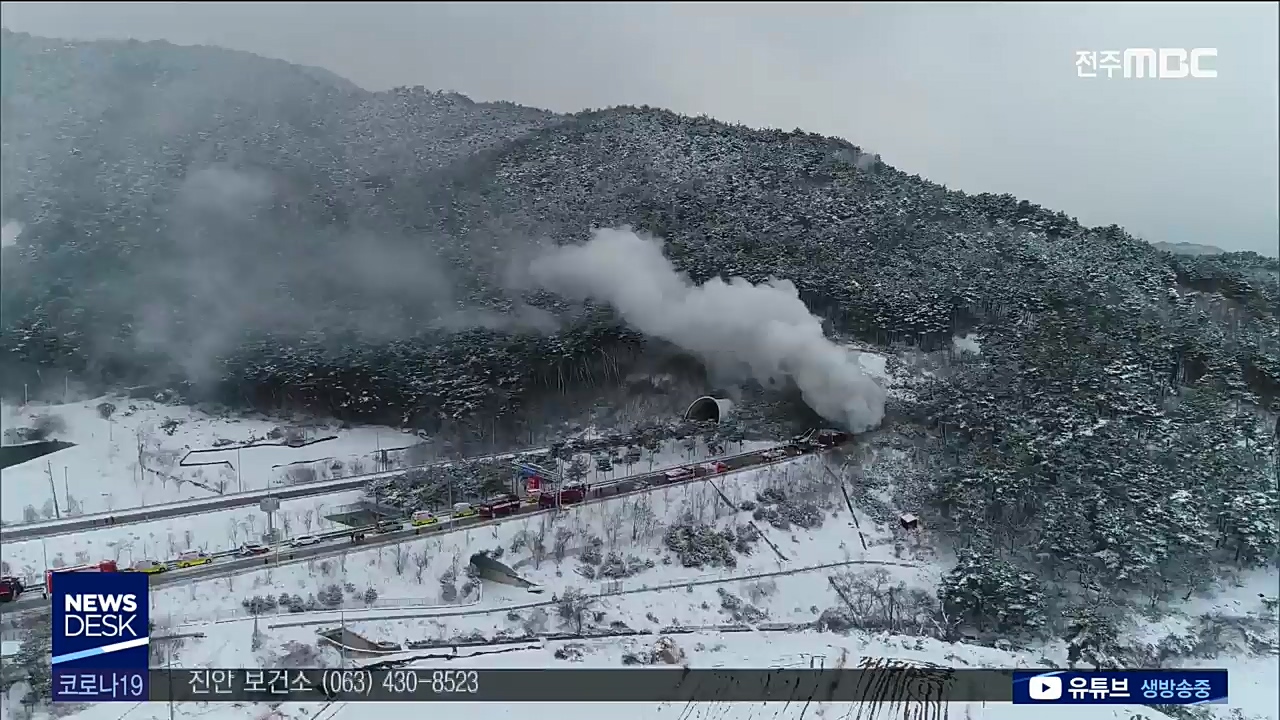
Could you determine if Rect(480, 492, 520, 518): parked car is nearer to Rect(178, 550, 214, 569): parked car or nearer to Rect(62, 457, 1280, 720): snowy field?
Rect(62, 457, 1280, 720): snowy field

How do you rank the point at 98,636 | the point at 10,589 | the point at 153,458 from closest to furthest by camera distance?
the point at 98,636, the point at 10,589, the point at 153,458

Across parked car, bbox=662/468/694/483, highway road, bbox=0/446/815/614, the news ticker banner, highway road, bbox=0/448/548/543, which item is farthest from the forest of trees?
parked car, bbox=662/468/694/483

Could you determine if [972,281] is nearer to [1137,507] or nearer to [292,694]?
[1137,507]

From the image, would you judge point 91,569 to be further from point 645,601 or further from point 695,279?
point 695,279

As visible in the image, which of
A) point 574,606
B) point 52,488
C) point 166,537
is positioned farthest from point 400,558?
point 52,488

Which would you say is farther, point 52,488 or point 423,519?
point 52,488

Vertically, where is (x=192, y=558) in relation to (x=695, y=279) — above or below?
below

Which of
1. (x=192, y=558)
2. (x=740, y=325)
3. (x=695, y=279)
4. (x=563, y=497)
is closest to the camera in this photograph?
(x=192, y=558)
